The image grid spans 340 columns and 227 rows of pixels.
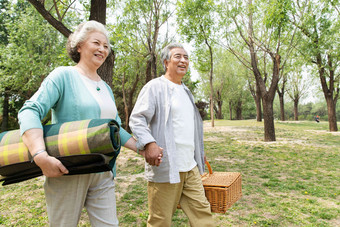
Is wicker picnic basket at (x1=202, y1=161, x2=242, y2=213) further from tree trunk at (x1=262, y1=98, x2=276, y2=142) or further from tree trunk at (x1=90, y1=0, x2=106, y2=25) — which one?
tree trunk at (x1=262, y1=98, x2=276, y2=142)

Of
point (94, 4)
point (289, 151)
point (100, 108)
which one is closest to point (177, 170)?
point (100, 108)

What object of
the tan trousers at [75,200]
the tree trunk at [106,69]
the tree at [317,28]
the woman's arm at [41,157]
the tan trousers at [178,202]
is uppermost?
the tree at [317,28]

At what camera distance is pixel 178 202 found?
8.75 feet

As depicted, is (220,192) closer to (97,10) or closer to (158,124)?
(158,124)

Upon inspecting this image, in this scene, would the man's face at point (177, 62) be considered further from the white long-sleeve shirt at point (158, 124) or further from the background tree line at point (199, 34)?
the background tree line at point (199, 34)

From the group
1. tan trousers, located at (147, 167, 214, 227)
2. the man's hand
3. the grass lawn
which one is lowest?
the grass lawn

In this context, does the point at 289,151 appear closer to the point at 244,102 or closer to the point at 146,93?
the point at 146,93

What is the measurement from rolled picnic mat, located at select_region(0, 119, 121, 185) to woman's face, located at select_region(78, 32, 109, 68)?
66cm

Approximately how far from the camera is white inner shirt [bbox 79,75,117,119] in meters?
1.88

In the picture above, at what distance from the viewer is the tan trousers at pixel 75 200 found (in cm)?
168

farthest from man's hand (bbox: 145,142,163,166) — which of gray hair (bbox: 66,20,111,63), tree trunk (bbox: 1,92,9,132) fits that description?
tree trunk (bbox: 1,92,9,132)

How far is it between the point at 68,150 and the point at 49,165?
13 cm

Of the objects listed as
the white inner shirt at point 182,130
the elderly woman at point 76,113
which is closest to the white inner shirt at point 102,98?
the elderly woman at point 76,113

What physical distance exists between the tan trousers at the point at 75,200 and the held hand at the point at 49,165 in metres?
0.27
